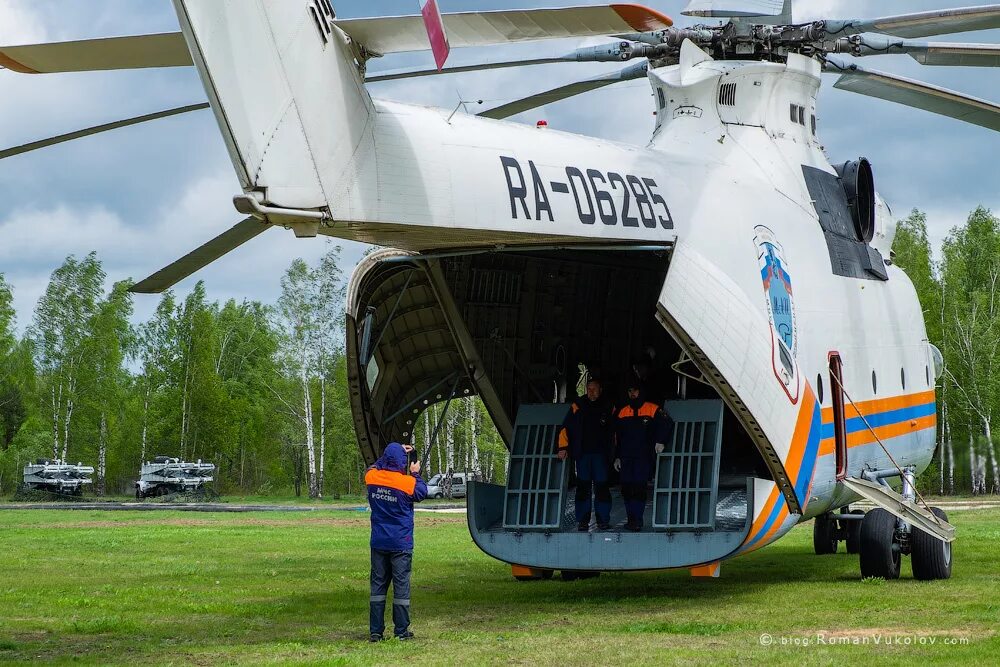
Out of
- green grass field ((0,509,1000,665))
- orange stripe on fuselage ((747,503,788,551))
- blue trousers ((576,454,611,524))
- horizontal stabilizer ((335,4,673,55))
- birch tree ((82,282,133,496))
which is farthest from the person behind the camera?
birch tree ((82,282,133,496))

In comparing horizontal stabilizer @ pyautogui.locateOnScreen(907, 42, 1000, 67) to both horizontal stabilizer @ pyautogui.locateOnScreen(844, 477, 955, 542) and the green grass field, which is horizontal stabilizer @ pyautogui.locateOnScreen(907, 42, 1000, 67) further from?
the green grass field

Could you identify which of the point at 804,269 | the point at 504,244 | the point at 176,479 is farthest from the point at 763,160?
the point at 176,479

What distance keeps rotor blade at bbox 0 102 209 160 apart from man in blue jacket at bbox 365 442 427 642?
324cm

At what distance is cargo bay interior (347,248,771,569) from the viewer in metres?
11.0

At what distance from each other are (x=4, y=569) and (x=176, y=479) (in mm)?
33587

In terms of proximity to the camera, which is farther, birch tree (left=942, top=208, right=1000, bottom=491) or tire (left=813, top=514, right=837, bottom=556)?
birch tree (left=942, top=208, right=1000, bottom=491)

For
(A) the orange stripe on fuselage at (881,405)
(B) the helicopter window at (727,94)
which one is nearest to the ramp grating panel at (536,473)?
(A) the orange stripe on fuselage at (881,405)

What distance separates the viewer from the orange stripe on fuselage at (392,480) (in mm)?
8914

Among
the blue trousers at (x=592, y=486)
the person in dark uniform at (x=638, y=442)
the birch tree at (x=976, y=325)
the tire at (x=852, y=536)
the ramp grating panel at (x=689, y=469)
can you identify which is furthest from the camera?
the birch tree at (x=976, y=325)

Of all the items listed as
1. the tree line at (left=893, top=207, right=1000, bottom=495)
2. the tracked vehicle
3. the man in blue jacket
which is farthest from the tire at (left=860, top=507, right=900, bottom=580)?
the tracked vehicle

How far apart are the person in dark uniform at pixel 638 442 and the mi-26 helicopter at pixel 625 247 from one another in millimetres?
159

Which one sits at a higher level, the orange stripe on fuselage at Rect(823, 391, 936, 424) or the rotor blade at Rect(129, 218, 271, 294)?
the rotor blade at Rect(129, 218, 271, 294)

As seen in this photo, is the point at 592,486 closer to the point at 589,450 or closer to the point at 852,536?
the point at 589,450

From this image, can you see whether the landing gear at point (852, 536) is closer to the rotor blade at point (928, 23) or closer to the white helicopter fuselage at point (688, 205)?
the white helicopter fuselage at point (688, 205)
